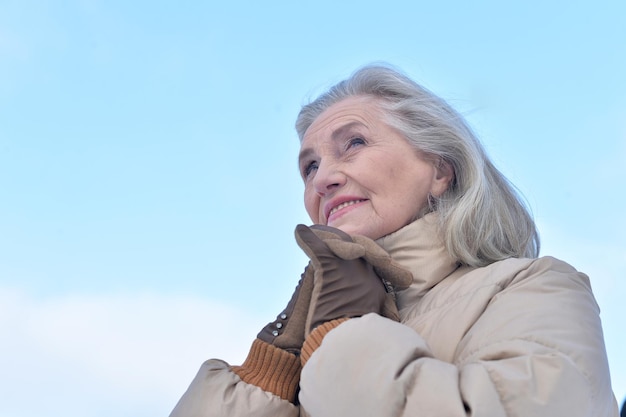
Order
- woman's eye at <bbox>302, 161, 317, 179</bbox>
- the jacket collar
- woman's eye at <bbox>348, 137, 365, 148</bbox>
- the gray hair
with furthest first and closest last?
woman's eye at <bbox>302, 161, 317, 179</bbox>
woman's eye at <bbox>348, 137, 365, 148</bbox>
the gray hair
the jacket collar

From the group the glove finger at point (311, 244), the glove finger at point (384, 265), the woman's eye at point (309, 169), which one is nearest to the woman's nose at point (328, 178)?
the woman's eye at point (309, 169)

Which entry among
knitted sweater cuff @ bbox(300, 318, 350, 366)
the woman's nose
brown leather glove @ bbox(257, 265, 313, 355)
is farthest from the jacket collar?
knitted sweater cuff @ bbox(300, 318, 350, 366)

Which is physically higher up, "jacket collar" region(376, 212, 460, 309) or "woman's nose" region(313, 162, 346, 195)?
"woman's nose" region(313, 162, 346, 195)

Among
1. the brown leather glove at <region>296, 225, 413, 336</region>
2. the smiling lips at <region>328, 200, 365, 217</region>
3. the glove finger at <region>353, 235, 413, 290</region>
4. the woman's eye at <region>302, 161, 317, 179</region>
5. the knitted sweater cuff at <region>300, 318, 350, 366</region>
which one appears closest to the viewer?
the knitted sweater cuff at <region>300, 318, 350, 366</region>

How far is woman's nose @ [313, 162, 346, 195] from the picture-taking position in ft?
8.63

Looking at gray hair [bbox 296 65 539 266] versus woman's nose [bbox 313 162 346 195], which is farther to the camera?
woman's nose [bbox 313 162 346 195]

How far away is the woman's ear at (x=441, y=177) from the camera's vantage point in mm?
2670

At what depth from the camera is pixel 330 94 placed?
3.16 m

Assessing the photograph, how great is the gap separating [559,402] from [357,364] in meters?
0.42

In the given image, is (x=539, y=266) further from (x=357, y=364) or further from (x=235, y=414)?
(x=235, y=414)

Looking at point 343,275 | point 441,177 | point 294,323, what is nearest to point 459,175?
point 441,177

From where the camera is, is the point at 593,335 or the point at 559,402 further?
the point at 593,335

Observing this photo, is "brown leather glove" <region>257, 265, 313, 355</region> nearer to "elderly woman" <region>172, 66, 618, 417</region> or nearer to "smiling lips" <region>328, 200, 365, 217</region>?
"elderly woman" <region>172, 66, 618, 417</region>

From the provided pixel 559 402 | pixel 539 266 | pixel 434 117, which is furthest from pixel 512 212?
pixel 559 402
